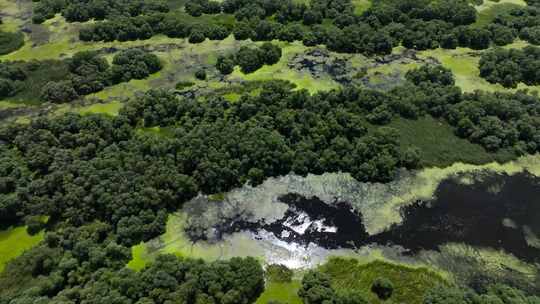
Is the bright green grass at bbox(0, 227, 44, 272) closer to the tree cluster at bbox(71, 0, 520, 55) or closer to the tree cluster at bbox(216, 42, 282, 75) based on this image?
the tree cluster at bbox(216, 42, 282, 75)

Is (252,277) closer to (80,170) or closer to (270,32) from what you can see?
(80,170)

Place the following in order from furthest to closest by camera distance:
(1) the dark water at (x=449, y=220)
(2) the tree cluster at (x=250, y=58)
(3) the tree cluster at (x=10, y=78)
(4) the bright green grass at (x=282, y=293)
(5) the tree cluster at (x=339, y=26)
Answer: (5) the tree cluster at (x=339, y=26) < (2) the tree cluster at (x=250, y=58) < (3) the tree cluster at (x=10, y=78) < (1) the dark water at (x=449, y=220) < (4) the bright green grass at (x=282, y=293)

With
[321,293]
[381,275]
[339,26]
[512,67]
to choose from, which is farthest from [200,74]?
[512,67]

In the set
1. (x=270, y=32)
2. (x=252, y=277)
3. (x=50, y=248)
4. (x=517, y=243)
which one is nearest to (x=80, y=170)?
(x=50, y=248)

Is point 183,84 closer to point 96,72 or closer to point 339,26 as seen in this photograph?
point 96,72

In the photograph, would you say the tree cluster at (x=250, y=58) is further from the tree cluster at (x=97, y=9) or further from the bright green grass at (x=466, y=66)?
the bright green grass at (x=466, y=66)

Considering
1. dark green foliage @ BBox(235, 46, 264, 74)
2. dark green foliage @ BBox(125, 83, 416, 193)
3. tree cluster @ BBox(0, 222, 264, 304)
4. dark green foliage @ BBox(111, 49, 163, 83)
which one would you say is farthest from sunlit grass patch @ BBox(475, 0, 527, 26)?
tree cluster @ BBox(0, 222, 264, 304)

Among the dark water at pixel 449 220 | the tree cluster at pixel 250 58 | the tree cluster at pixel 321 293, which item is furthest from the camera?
the tree cluster at pixel 250 58

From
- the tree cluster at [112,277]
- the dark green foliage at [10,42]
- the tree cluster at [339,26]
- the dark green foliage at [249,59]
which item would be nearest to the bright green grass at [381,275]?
the tree cluster at [112,277]
